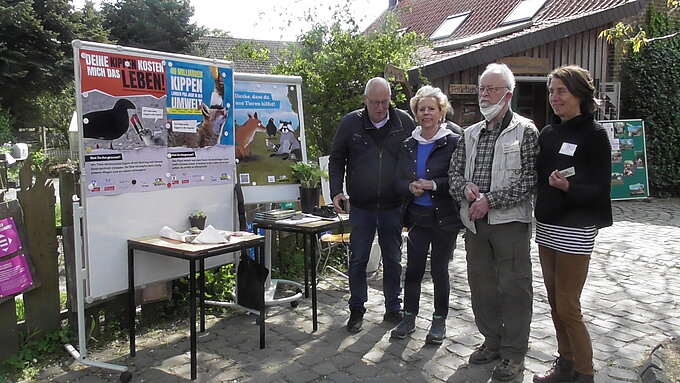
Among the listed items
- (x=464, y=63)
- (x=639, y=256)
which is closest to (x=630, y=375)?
(x=639, y=256)

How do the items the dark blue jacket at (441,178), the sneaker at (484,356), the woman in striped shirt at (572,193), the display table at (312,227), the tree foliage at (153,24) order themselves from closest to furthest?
1. the woman in striped shirt at (572,193)
2. the sneaker at (484,356)
3. the dark blue jacket at (441,178)
4. the display table at (312,227)
5. the tree foliage at (153,24)

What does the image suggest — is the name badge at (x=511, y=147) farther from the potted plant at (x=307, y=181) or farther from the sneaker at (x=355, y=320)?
the potted plant at (x=307, y=181)

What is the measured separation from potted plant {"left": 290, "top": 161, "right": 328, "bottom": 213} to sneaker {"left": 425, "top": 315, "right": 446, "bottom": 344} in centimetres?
143

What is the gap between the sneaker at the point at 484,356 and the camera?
3.62 meters

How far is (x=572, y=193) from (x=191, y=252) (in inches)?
84.9

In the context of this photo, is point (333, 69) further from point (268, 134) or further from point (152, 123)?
point (152, 123)

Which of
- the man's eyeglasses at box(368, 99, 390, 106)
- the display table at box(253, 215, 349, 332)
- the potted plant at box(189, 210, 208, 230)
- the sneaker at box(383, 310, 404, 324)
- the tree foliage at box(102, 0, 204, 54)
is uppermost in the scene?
the tree foliage at box(102, 0, 204, 54)

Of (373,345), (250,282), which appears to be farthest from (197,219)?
(373,345)

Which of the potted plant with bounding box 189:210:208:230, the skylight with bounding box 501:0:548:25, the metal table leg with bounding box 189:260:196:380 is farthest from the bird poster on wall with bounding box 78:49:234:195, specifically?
the skylight with bounding box 501:0:548:25

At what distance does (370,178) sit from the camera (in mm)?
4086

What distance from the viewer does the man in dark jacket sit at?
4.08 metres

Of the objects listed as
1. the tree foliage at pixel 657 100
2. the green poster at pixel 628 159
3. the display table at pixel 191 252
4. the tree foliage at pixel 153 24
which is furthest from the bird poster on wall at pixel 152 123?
the tree foliage at pixel 153 24

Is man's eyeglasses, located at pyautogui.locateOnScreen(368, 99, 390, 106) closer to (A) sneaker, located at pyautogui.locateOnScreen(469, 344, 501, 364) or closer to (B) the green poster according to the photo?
(A) sneaker, located at pyautogui.locateOnScreen(469, 344, 501, 364)

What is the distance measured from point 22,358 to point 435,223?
2.82 meters
